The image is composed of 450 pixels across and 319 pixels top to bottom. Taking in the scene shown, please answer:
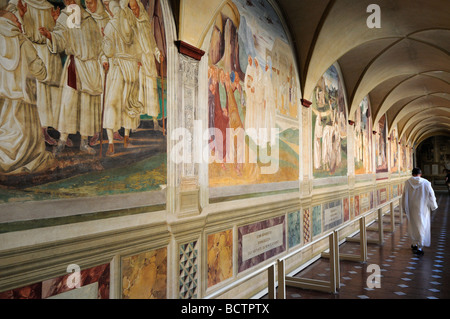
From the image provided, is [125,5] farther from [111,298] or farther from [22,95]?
[111,298]

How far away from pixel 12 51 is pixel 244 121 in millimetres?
3722

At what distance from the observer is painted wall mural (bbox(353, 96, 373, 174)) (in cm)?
1321

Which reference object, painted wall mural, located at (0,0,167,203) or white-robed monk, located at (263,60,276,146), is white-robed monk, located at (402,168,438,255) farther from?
painted wall mural, located at (0,0,167,203)

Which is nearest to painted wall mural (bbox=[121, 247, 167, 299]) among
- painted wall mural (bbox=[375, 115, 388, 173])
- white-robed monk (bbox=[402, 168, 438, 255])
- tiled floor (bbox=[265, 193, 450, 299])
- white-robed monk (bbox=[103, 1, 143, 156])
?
white-robed monk (bbox=[103, 1, 143, 156])

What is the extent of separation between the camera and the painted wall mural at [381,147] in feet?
55.0

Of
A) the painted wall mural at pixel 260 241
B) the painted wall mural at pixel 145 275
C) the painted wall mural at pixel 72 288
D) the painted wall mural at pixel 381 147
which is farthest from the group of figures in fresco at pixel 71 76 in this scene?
the painted wall mural at pixel 381 147

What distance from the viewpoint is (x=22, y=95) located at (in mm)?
2775

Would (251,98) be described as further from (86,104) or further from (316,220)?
(316,220)

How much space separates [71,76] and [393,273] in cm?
724

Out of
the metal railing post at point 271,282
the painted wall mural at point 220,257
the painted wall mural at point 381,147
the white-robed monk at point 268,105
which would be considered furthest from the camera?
the painted wall mural at point 381,147

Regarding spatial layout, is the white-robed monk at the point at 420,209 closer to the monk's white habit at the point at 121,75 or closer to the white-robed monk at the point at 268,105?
the white-robed monk at the point at 268,105

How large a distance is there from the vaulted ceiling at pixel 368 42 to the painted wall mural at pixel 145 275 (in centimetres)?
572

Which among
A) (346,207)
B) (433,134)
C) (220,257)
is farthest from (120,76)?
(433,134)
